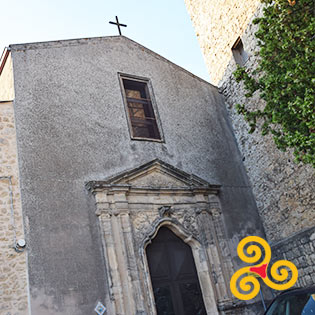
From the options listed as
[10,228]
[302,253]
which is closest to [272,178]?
[302,253]

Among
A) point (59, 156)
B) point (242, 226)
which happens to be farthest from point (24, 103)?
point (242, 226)

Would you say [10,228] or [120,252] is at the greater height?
[10,228]

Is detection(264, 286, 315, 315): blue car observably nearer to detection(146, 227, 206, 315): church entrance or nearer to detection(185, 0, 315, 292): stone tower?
detection(146, 227, 206, 315): church entrance

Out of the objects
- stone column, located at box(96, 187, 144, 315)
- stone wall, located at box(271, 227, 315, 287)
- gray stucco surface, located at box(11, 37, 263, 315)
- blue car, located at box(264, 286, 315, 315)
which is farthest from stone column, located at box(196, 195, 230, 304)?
blue car, located at box(264, 286, 315, 315)

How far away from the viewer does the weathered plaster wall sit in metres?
10.4

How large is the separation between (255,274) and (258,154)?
281 cm

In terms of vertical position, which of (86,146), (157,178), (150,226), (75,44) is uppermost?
(75,44)

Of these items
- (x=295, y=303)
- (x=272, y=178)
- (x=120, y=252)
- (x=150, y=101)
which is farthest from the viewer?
(x=150, y=101)

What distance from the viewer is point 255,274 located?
8656 millimetres

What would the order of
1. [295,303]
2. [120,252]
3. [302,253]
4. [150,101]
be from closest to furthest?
[295,303] → [120,252] → [302,253] → [150,101]

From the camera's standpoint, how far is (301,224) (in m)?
8.40

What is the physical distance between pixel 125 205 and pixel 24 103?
282 cm

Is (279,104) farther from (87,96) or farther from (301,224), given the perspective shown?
(87,96)

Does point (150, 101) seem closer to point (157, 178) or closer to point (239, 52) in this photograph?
point (157, 178)
